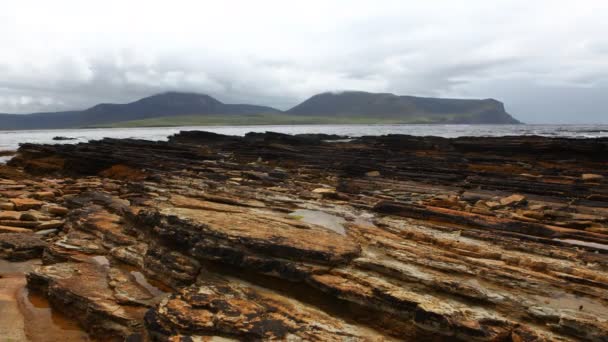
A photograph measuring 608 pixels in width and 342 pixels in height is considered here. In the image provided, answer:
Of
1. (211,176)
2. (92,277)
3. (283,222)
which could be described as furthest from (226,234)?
(211,176)

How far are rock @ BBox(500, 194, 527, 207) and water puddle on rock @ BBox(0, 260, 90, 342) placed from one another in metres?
17.6

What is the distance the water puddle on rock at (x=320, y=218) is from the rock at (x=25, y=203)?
13.9m

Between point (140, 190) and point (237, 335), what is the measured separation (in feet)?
52.3

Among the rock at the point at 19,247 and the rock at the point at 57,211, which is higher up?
the rock at the point at 57,211

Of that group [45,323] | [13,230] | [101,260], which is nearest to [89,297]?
[45,323]

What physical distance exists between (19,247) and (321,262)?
1195 cm

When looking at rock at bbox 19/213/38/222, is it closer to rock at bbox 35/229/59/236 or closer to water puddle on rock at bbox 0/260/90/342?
rock at bbox 35/229/59/236

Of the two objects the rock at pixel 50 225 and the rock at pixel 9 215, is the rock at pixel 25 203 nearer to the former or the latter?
the rock at pixel 9 215

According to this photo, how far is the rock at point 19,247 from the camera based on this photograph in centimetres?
1391

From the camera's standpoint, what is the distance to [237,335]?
7820 millimetres

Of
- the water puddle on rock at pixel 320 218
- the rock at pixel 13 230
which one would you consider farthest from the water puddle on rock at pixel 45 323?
the water puddle on rock at pixel 320 218

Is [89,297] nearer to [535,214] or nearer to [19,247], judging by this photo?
[19,247]

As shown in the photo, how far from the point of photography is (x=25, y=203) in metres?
A: 19.2

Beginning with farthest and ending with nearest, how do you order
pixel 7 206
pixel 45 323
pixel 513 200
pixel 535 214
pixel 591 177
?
pixel 591 177 → pixel 7 206 → pixel 513 200 → pixel 535 214 → pixel 45 323
